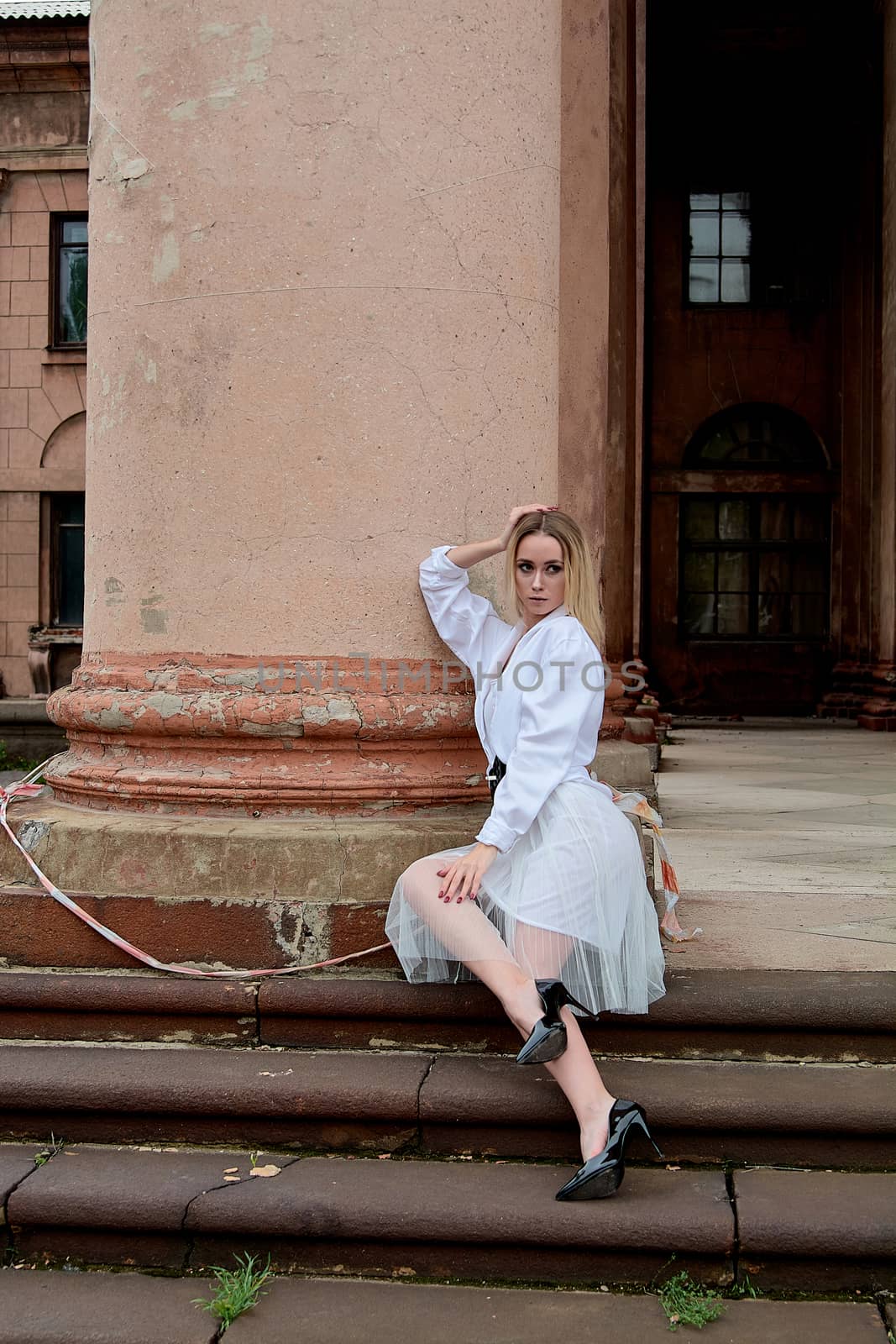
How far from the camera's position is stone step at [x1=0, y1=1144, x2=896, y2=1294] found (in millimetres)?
2355

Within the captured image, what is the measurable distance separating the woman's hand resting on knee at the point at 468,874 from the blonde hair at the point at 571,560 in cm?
66

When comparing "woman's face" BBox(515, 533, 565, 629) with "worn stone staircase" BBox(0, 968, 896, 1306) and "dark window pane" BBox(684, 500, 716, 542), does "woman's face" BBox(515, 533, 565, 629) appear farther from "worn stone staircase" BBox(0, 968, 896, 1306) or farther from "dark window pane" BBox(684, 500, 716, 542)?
"dark window pane" BBox(684, 500, 716, 542)

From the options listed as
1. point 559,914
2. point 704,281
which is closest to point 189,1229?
point 559,914

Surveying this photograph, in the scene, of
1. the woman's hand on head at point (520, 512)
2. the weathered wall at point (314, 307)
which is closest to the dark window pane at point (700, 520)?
the weathered wall at point (314, 307)

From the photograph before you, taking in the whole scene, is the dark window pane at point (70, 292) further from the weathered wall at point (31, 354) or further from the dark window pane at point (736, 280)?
the dark window pane at point (736, 280)

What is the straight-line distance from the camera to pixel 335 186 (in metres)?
3.29

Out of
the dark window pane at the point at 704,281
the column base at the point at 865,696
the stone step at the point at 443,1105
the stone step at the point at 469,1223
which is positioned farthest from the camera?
the dark window pane at the point at 704,281

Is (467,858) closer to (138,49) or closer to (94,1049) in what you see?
(94,1049)

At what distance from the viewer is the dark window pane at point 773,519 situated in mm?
18875

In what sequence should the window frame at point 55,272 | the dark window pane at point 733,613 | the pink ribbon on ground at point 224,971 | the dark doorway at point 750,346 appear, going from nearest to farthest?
1. the pink ribbon on ground at point 224,971
2. the window frame at point 55,272
3. the dark doorway at point 750,346
4. the dark window pane at point 733,613

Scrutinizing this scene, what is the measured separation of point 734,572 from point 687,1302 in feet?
56.8

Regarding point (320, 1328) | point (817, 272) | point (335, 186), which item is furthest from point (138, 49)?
point (817, 272)

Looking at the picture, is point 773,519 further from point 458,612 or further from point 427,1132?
point 427,1132

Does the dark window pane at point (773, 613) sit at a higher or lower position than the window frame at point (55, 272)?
lower
